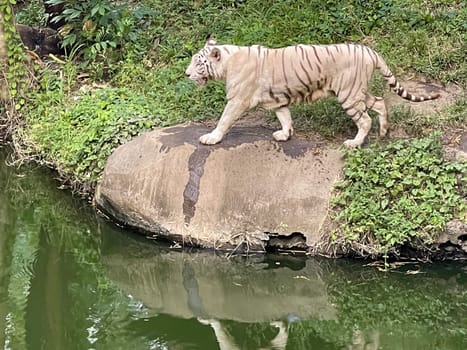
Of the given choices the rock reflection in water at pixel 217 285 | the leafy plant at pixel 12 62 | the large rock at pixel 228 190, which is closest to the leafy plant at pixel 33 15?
the leafy plant at pixel 12 62

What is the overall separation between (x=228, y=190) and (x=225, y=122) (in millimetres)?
531

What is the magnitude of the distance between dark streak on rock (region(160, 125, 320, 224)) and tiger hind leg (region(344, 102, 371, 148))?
30 cm

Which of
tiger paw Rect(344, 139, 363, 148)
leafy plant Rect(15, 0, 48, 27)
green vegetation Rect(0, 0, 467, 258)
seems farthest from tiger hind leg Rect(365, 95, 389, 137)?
leafy plant Rect(15, 0, 48, 27)

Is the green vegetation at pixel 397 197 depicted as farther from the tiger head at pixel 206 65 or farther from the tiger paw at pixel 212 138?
the tiger head at pixel 206 65

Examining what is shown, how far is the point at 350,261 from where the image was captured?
5609mm

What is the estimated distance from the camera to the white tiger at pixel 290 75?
580 cm

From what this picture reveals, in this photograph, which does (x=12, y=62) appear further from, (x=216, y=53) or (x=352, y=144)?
(x=352, y=144)

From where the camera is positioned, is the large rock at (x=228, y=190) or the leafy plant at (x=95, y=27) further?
the leafy plant at (x=95, y=27)

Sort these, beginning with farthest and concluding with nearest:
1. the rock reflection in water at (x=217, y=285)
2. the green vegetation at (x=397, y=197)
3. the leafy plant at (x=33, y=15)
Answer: the leafy plant at (x=33, y=15) < the green vegetation at (x=397, y=197) < the rock reflection in water at (x=217, y=285)

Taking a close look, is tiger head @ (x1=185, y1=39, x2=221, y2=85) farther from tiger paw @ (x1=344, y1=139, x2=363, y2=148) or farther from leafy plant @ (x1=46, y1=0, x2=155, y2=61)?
Result: leafy plant @ (x1=46, y1=0, x2=155, y2=61)

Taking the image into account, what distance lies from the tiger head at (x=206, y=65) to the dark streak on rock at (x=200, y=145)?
0.48 metres

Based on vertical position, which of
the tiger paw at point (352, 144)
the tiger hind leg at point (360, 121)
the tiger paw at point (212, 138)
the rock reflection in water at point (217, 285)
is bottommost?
the rock reflection in water at point (217, 285)

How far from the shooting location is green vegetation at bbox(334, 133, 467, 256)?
543 centimetres

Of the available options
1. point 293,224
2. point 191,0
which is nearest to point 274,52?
point 293,224
